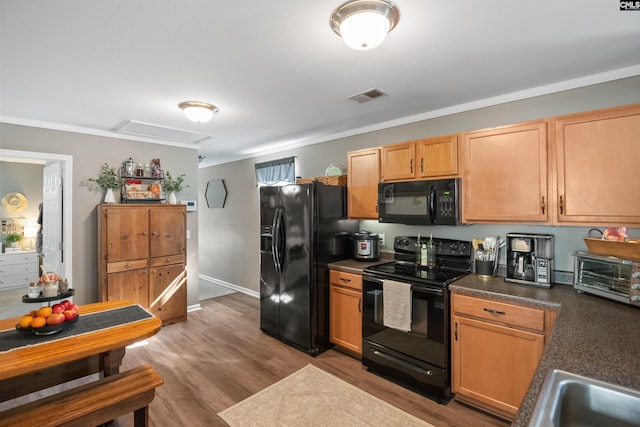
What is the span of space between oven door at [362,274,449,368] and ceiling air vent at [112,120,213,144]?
120 inches

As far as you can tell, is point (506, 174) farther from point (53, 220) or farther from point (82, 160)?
point (53, 220)

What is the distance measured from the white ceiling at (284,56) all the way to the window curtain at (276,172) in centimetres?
148

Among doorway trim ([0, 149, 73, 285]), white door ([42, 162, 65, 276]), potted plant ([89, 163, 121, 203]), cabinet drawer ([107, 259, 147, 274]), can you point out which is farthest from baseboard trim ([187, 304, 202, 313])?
potted plant ([89, 163, 121, 203])

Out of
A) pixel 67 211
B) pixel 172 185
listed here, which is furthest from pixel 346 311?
pixel 67 211

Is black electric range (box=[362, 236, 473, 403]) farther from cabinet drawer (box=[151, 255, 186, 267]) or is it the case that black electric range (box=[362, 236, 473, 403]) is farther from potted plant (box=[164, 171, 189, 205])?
potted plant (box=[164, 171, 189, 205])

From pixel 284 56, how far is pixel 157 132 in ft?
8.67

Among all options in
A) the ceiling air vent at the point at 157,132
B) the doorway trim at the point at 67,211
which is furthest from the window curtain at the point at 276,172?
the doorway trim at the point at 67,211

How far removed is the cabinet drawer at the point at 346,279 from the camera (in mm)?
3102

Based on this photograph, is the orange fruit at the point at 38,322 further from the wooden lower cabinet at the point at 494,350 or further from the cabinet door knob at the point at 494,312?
the cabinet door knob at the point at 494,312

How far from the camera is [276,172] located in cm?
494

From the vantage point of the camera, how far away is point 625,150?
1.98m

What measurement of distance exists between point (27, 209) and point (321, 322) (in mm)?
6490

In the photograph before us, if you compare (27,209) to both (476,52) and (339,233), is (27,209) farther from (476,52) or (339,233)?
(476,52)

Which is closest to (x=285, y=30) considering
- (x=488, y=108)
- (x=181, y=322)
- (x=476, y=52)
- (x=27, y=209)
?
(x=476, y=52)
